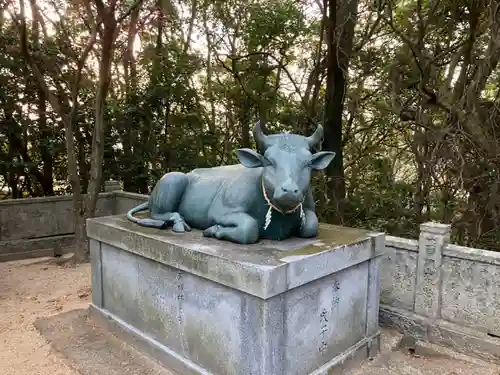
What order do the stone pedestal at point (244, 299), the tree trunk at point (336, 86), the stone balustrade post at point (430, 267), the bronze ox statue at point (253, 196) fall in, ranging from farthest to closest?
the tree trunk at point (336, 86)
the stone balustrade post at point (430, 267)
the bronze ox statue at point (253, 196)
the stone pedestal at point (244, 299)

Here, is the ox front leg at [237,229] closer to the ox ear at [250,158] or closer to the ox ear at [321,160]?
the ox ear at [250,158]

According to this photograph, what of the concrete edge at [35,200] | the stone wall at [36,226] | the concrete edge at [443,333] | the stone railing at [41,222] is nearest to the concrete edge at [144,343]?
the concrete edge at [443,333]

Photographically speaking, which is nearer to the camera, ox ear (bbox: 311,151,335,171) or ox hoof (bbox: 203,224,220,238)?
ox ear (bbox: 311,151,335,171)

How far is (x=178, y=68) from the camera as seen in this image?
29.0ft

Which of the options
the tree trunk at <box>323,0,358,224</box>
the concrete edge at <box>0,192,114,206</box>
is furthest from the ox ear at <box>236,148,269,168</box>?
the concrete edge at <box>0,192,114,206</box>

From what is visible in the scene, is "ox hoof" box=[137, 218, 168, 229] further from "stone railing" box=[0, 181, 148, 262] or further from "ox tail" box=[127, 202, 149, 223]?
"stone railing" box=[0, 181, 148, 262]

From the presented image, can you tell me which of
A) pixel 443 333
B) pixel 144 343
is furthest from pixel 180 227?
A: pixel 443 333

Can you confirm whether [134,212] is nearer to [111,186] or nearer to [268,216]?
[268,216]

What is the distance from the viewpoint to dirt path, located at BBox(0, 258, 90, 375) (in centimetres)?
361

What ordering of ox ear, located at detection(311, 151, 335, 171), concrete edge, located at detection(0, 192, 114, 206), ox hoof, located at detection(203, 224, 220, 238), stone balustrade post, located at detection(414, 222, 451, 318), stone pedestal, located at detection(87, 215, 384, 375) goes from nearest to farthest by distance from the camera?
stone pedestal, located at detection(87, 215, 384, 375), ox ear, located at detection(311, 151, 335, 171), ox hoof, located at detection(203, 224, 220, 238), stone balustrade post, located at detection(414, 222, 451, 318), concrete edge, located at detection(0, 192, 114, 206)

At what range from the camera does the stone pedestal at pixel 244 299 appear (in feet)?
8.95

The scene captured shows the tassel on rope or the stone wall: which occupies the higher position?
the tassel on rope

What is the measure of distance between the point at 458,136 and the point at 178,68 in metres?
5.89

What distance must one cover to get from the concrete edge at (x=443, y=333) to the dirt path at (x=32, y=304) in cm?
311
